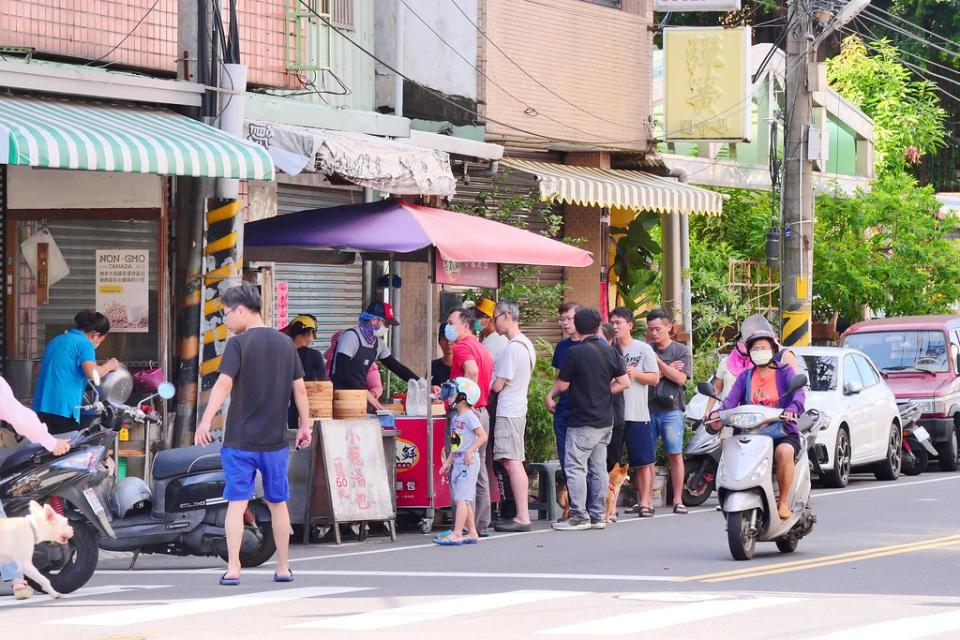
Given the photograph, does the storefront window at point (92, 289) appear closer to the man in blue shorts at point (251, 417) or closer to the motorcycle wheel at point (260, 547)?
the motorcycle wheel at point (260, 547)

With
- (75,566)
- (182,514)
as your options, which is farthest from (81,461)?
(182,514)

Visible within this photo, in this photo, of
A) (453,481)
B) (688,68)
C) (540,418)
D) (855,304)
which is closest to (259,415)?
(453,481)

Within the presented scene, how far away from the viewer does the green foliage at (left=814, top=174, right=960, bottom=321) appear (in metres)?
30.2

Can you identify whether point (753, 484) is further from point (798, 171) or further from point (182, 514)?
point (798, 171)

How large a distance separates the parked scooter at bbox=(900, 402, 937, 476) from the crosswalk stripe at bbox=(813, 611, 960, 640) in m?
13.1

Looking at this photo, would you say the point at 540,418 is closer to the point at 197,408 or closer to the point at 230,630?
the point at 197,408

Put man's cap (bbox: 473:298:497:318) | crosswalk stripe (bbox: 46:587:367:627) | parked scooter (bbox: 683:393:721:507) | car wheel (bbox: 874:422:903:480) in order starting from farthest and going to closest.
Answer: car wheel (bbox: 874:422:903:480) → parked scooter (bbox: 683:393:721:507) → man's cap (bbox: 473:298:497:318) → crosswalk stripe (bbox: 46:587:367:627)

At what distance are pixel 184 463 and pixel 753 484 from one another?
4006 millimetres

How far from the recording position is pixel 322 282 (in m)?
20.5

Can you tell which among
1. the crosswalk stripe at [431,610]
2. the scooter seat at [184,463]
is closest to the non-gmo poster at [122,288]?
the scooter seat at [184,463]

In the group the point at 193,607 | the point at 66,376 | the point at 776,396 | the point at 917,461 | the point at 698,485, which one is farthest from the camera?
the point at 917,461

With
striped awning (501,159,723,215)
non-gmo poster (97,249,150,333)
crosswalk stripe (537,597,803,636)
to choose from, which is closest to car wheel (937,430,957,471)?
striped awning (501,159,723,215)

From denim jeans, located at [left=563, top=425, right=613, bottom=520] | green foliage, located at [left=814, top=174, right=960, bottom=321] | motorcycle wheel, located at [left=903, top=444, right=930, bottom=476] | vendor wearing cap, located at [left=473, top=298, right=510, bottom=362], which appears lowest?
motorcycle wheel, located at [left=903, top=444, right=930, bottom=476]

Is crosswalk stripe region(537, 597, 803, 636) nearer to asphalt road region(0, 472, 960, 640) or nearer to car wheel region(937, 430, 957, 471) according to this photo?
asphalt road region(0, 472, 960, 640)
